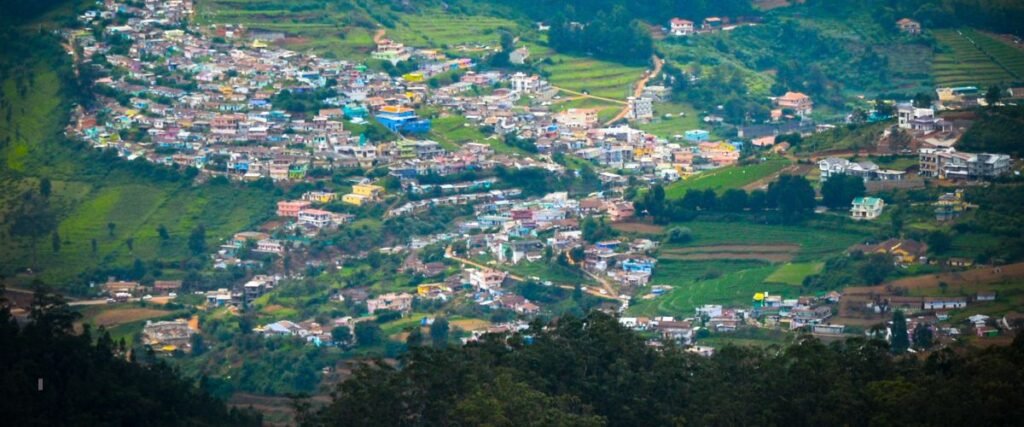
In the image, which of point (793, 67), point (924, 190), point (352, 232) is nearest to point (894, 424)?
point (924, 190)

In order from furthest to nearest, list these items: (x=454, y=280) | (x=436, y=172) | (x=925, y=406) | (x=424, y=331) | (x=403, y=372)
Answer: (x=436, y=172), (x=454, y=280), (x=424, y=331), (x=403, y=372), (x=925, y=406)

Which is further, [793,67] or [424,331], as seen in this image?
[793,67]

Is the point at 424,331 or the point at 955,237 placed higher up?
the point at 955,237

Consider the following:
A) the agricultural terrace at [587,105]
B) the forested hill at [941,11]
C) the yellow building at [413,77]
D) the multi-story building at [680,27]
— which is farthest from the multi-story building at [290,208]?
the forested hill at [941,11]

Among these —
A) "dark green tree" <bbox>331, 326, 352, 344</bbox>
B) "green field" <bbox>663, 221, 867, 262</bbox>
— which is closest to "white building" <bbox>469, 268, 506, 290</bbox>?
"green field" <bbox>663, 221, 867, 262</bbox>

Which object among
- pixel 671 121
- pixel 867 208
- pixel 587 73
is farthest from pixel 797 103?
pixel 867 208

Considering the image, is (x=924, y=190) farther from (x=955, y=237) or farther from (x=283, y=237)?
(x=283, y=237)
